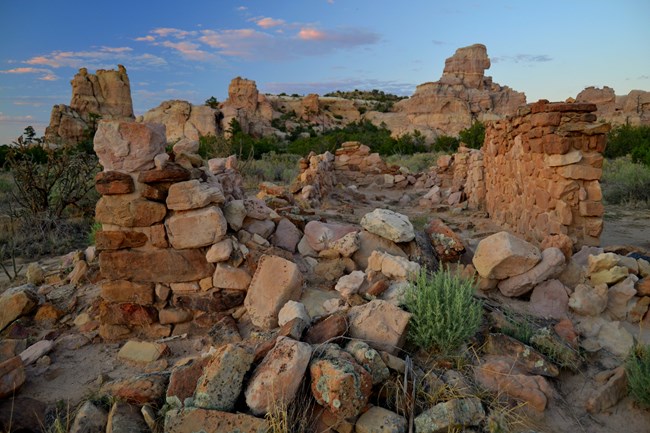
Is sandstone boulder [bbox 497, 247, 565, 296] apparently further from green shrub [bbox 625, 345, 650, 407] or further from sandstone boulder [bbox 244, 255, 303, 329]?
sandstone boulder [bbox 244, 255, 303, 329]

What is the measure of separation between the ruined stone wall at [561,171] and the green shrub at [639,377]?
216cm

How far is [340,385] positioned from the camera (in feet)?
7.16

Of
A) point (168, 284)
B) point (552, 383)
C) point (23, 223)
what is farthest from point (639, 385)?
point (23, 223)

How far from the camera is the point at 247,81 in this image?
2050 inches

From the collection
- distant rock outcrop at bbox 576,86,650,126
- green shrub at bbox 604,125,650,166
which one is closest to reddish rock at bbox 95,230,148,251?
green shrub at bbox 604,125,650,166

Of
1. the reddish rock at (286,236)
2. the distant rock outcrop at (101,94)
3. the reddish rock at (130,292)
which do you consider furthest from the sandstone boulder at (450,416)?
the distant rock outcrop at (101,94)

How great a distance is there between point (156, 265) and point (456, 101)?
49949 mm

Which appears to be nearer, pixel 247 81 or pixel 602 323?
pixel 602 323

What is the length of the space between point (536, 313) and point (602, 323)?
0.48 metres

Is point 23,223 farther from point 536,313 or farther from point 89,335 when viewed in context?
point 536,313

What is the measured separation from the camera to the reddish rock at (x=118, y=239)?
3.68 m

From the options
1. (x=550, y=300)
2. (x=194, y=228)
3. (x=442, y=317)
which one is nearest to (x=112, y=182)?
(x=194, y=228)

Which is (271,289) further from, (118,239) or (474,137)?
(474,137)

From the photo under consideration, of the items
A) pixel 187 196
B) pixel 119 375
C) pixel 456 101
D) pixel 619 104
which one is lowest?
pixel 119 375
